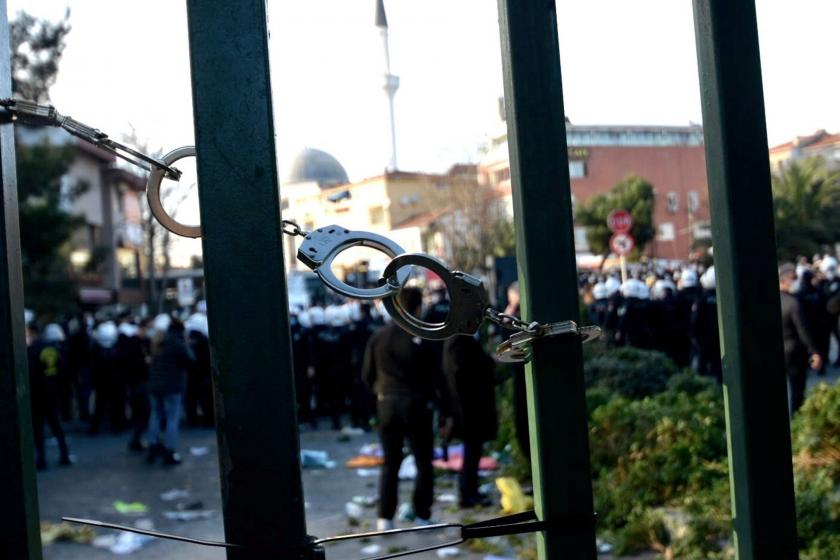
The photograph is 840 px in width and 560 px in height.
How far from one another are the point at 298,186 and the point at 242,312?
2.59 m

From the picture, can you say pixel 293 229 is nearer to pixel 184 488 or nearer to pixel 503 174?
pixel 184 488

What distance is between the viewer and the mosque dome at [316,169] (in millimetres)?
3713

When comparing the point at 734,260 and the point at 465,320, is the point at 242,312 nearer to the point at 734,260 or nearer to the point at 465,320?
the point at 465,320

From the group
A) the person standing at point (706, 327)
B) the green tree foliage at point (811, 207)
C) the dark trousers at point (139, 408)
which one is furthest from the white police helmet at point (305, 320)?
the green tree foliage at point (811, 207)

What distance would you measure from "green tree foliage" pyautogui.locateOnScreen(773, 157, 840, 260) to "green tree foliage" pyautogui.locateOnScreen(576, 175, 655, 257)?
A: 8.62 meters

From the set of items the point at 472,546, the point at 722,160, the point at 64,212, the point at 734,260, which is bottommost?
the point at 472,546

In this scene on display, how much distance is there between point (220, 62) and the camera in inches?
55.8

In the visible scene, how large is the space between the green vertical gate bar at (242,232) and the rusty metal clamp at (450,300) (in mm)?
235

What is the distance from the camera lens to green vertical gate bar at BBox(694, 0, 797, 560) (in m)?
1.67

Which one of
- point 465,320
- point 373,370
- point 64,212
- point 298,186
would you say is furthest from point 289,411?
point 64,212

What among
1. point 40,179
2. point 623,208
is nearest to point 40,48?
point 40,179

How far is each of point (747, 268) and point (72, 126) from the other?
1161mm

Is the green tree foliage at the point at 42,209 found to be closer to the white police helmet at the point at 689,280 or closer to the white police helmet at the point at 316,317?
the white police helmet at the point at 316,317

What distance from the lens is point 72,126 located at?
5.46ft
